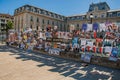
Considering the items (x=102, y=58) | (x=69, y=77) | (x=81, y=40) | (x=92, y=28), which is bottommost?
(x=69, y=77)

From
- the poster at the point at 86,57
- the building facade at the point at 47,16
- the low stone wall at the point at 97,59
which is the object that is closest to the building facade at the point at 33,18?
the building facade at the point at 47,16

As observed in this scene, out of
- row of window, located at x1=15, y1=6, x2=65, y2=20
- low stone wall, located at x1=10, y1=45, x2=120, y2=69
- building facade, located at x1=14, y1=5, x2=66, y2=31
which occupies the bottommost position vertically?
low stone wall, located at x1=10, y1=45, x2=120, y2=69

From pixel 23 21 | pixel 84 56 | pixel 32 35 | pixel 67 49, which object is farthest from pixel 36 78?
pixel 23 21

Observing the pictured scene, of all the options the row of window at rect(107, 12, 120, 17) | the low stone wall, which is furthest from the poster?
the row of window at rect(107, 12, 120, 17)

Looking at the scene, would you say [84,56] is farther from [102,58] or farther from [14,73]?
[14,73]

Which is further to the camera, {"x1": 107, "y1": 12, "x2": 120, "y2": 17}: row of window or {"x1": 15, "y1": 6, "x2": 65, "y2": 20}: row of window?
{"x1": 15, "y1": 6, "x2": 65, "y2": 20}: row of window

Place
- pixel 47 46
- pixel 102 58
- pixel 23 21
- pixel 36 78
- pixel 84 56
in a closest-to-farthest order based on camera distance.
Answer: pixel 36 78, pixel 102 58, pixel 84 56, pixel 47 46, pixel 23 21

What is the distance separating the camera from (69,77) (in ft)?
22.0

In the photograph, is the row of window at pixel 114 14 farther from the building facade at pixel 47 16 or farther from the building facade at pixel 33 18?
the building facade at pixel 33 18

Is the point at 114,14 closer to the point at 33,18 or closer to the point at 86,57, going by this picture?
the point at 33,18

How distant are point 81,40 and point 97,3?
36.4 metres

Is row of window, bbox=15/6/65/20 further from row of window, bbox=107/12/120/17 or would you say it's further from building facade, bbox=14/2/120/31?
row of window, bbox=107/12/120/17

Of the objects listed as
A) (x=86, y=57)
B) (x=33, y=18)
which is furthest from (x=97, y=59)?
(x=33, y=18)

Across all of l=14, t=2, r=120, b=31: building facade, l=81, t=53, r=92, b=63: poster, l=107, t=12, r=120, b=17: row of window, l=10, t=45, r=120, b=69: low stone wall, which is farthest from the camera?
l=14, t=2, r=120, b=31: building facade
